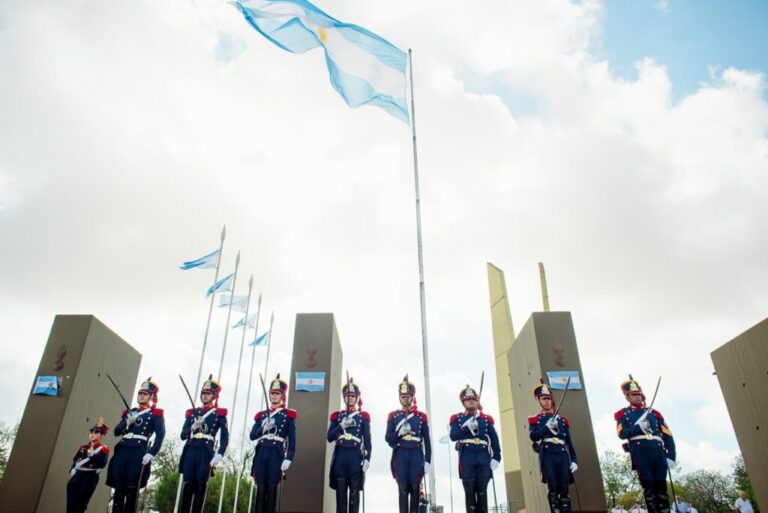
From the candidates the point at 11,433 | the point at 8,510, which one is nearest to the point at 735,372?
the point at 8,510

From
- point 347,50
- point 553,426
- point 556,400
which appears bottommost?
point 553,426

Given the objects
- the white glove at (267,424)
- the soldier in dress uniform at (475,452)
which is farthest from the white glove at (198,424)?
the soldier in dress uniform at (475,452)

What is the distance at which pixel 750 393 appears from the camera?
8.45 metres

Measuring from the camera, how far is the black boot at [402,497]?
7.07 m

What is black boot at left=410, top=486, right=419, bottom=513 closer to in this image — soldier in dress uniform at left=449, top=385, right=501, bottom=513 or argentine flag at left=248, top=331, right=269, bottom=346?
soldier in dress uniform at left=449, top=385, right=501, bottom=513

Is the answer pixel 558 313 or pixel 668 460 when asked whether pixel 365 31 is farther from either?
pixel 668 460

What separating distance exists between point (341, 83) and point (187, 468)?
7238mm

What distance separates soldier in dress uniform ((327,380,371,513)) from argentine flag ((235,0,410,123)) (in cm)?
559

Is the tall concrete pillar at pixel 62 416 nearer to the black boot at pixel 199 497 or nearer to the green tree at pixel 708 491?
the black boot at pixel 199 497

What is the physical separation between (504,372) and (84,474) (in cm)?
1932

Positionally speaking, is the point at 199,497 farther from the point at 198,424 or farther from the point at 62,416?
the point at 62,416

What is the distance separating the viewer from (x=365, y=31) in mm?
9938

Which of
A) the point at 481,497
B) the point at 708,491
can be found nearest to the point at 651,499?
the point at 481,497

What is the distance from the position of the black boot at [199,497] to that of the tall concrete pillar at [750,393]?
352 inches
